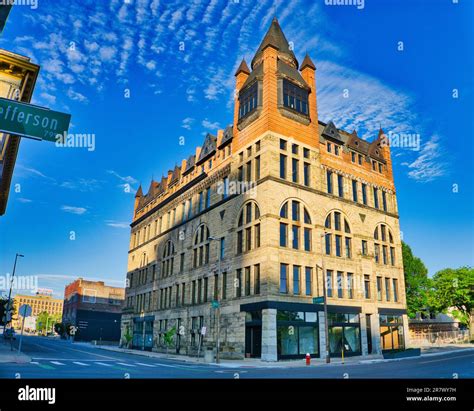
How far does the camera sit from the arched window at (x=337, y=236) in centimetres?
4041

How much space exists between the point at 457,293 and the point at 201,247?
39.8 m

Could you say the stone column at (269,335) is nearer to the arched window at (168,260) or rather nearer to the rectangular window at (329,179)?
the rectangular window at (329,179)

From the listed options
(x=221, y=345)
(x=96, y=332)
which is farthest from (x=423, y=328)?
(x=96, y=332)

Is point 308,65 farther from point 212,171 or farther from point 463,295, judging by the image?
point 463,295

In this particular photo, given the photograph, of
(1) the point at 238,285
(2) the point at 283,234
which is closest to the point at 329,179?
(2) the point at 283,234

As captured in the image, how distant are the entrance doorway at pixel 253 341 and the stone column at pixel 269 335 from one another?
1220 mm

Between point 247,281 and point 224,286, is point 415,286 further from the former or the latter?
point 247,281

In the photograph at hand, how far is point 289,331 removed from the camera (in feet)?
112

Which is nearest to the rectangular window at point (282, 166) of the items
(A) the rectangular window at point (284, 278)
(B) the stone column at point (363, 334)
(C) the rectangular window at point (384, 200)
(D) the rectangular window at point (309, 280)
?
(A) the rectangular window at point (284, 278)

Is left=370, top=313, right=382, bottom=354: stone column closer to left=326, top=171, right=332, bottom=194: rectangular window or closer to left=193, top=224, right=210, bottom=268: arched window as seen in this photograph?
left=326, top=171, right=332, bottom=194: rectangular window

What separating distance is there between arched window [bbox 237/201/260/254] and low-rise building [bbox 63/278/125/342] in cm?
8071

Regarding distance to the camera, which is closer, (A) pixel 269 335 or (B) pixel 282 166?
(A) pixel 269 335
